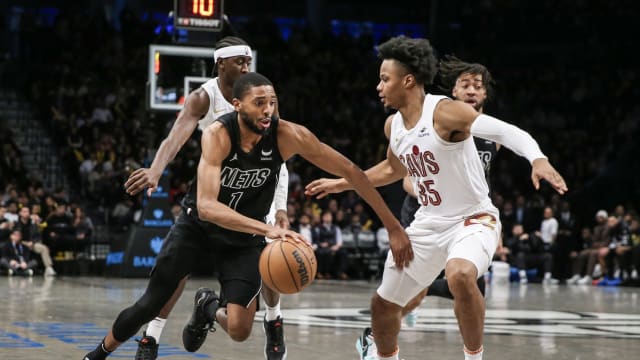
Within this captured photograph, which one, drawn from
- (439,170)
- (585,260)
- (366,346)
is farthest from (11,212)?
(439,170)

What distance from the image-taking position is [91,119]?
22.4 meters

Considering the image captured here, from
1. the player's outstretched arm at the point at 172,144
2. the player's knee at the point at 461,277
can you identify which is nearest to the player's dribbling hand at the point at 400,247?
the player's knee at the point at 461,277

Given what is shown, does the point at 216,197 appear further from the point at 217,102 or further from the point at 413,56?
the point at 217,102

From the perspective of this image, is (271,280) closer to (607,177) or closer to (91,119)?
(91,119)

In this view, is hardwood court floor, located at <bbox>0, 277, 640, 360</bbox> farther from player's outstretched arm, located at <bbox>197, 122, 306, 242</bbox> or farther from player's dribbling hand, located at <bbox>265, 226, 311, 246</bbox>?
player's dribbling hand, located at <bbox>265, 226, 311, 246</bbox>

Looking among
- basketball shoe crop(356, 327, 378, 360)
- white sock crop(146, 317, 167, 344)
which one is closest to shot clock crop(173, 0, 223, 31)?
basketball shoe crop(356, 327, 378, 360)

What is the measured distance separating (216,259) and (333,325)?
3.97 meters

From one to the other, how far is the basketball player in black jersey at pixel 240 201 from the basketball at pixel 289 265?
1.01 feet

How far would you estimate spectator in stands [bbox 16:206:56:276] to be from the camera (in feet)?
61.8

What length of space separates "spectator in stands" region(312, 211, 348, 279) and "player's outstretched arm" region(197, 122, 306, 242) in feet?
46.2

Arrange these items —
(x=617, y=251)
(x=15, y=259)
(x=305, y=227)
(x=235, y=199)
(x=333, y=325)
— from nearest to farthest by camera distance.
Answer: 1. (x=235, y=199)
2. (x=333, y=325)
3. (x=15, y=259)
4. (x=305, y=227)
5. (x=617, y=251)

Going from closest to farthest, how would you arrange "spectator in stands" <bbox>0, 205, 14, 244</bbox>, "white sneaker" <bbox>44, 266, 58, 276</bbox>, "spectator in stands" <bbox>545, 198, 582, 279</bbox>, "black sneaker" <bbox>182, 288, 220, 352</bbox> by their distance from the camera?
1. "black sneaker" <bbox>182, 288, 220, 352</bbox>
2. "spectator in stands" <bbox>0, 205, 14, 244</bbox>
3. "white sneaker" <bbox>44, 266, 58, 276</bbox>
4. "spectator in stands" <bbox>545, 198, 582, 279</bbox>

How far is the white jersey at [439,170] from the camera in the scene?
250 inches

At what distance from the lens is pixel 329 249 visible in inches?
807
